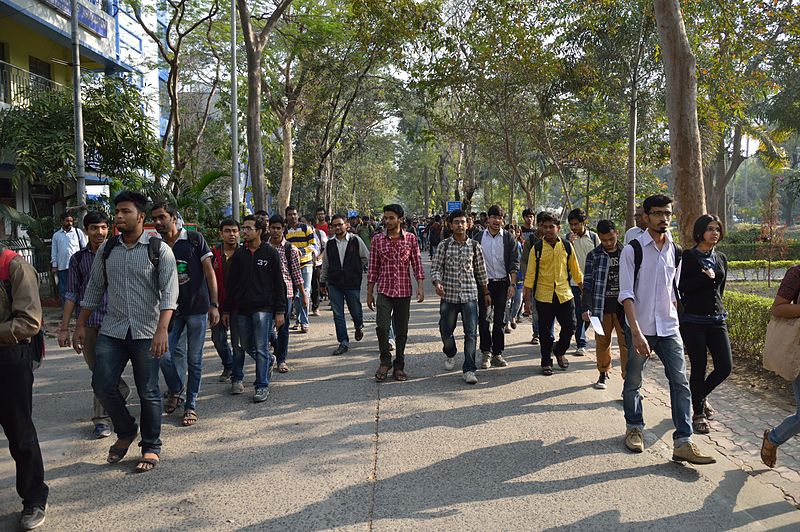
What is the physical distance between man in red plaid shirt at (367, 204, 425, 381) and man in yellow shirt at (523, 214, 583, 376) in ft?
4.61

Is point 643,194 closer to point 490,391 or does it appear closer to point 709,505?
point 490,391

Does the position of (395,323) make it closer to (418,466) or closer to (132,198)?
(418,466)

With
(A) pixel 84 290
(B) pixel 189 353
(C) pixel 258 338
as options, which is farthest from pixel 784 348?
(A) pixel 84 290

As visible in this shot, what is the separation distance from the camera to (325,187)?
1414 inches

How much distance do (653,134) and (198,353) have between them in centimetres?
1796

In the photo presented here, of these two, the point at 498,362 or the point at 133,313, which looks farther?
the point at 498,362

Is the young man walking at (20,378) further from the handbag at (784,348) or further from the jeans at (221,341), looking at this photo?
the handbag at (784,348)

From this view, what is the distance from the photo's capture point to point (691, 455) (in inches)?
178

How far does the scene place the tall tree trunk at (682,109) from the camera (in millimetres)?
8094

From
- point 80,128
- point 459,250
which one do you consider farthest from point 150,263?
point 80,128

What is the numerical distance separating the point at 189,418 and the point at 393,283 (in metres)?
2.52

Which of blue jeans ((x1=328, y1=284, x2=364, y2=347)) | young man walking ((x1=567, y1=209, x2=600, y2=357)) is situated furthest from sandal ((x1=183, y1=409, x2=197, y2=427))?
young man walking ((x1=567, y1=209, x2=600, y2=357))

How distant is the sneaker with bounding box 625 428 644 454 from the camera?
489 cm

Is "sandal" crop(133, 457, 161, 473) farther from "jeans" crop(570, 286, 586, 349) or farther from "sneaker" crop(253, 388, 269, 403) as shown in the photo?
"jeans" crop(570, 286, 586, 349)
